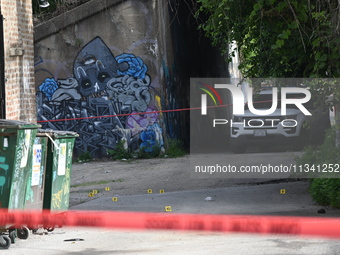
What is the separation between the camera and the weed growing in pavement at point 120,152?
59.3 ft

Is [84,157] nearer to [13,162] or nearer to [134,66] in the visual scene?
[134,66]

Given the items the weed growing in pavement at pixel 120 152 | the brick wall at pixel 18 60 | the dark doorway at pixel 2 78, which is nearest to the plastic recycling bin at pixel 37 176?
the dark doorway at pixel 2 78

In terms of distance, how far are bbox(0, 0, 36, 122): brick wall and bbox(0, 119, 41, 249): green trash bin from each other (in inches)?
119

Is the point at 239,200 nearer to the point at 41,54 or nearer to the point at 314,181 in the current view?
the point at 314,181

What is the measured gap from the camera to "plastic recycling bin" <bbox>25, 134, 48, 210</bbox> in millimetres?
8031

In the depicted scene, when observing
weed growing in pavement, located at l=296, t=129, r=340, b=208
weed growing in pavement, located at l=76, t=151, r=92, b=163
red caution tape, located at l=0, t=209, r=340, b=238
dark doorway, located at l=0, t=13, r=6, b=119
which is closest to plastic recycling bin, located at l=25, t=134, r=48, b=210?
dark doorway, located at l=0, t=13, r=6, b=119

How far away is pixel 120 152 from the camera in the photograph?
1814cm

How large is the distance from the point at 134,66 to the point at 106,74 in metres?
0.80

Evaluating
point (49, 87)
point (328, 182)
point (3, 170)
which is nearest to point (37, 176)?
Answer: point (3, 170)

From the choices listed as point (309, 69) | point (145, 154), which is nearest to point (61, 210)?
point (309, 69)

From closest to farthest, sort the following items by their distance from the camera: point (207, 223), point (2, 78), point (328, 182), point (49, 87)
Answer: point (207, 223) < point (328, 182) < point (2, 78) < point (49, 87)

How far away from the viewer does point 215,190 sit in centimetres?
1200

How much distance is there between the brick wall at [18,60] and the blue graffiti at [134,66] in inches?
267

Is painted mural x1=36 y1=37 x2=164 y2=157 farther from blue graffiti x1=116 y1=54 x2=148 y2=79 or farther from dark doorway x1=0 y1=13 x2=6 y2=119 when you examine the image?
dark doorway x1=0 y1=13 x2=6 y2=119
